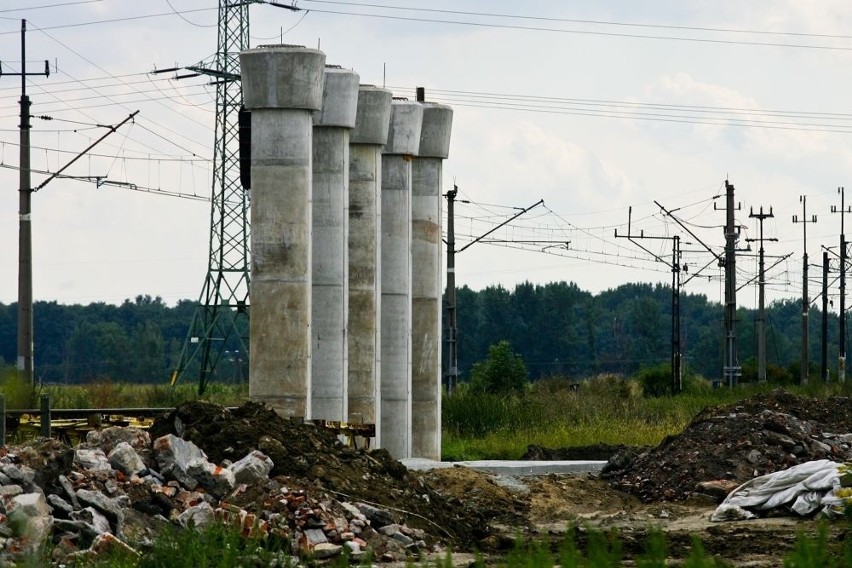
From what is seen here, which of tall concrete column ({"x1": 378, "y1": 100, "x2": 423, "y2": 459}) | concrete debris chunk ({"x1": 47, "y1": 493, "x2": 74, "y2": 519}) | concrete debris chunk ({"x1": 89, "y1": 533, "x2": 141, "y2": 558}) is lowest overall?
concrete debris chunk ({"x1": 89, "y1": 533, "x2": 141, "y2": 558})

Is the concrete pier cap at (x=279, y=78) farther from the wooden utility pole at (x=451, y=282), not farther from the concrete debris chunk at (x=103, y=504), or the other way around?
the wooden utility pole at (x=451, y=282)

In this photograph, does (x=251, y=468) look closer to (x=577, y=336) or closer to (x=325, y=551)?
(x=325, y=551)

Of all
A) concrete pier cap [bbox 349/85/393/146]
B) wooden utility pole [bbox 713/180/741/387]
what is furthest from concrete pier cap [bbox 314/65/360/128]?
wooden utility pole [bbox 713/180/741/387]

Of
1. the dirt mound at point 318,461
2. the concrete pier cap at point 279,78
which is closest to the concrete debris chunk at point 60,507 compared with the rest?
→ the dirt mound at point 318,461

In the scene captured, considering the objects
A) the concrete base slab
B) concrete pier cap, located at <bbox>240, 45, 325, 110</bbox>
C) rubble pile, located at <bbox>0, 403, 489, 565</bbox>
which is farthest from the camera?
concrete pier cap, located at <bbox>240, 45, 325, 110</bbox>

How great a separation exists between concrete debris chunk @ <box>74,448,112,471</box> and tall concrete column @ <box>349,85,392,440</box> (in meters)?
14.3

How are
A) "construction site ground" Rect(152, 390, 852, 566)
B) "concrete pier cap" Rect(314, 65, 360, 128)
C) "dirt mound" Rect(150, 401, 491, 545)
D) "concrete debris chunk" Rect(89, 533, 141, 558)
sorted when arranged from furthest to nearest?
"concrete pier cap" Rect(314, 65, 360, 128)
"dirt mound" Rect(150, 401, 491, 545)
"construction site ground" Rect(152, 390, 852, 566)
"concrete debris chunk" Rect(89, 533, 141, 558)

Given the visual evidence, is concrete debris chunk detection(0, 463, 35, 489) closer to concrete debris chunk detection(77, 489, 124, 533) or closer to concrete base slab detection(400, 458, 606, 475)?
concrete debris chunk detection(77, 489, 124, 533)

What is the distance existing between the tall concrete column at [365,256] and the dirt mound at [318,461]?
10583 mm

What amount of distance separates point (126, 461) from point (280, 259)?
10.5m

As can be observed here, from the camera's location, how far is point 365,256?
3453cm

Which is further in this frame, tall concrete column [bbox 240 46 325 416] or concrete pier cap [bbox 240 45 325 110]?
concrete pier cap [bbox 240 45 325 110]

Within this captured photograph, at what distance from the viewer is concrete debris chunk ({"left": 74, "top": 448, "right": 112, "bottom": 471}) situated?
19.5 metres

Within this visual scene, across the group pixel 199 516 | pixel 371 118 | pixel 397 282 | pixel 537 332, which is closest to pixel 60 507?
→ pixel 199 516
